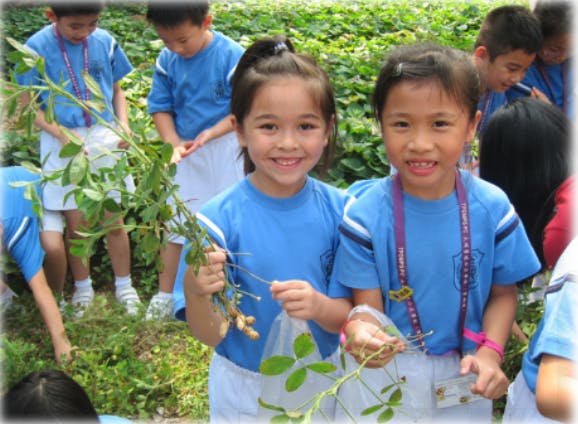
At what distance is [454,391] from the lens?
1.59 metres

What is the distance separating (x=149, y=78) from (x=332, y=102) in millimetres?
3716

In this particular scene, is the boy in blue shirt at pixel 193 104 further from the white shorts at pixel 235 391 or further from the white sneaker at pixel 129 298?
the white shorts at pixel 235 391

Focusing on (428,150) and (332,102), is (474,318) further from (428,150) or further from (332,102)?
(332,102)

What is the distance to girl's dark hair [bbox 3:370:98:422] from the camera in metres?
1.46

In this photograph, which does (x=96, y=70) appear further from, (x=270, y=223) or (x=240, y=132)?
(x=270, y=223)

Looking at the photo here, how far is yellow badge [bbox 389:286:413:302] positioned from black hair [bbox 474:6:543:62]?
1.64 m

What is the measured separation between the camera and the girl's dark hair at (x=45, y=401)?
1.46 metres

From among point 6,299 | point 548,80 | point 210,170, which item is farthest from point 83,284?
point 548,80

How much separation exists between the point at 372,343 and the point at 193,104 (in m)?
1.83

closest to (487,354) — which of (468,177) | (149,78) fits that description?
(468,177)

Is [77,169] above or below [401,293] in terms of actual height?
above

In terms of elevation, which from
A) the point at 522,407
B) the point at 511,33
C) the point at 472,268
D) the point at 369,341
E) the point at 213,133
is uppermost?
the point at 511,33

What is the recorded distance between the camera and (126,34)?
6.13 meters

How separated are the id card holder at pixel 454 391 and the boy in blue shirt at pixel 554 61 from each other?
1776 millimetres
